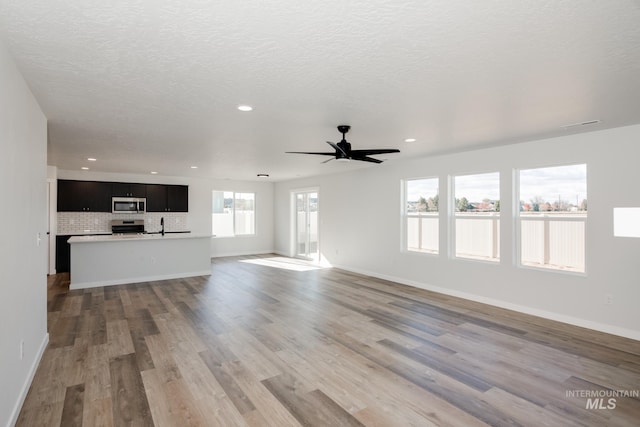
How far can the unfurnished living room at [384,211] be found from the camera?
199cm

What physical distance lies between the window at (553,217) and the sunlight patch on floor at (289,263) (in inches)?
189

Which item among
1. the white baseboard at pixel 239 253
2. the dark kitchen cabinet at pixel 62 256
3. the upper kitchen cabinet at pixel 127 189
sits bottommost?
the white baseboard at pixel 239 253

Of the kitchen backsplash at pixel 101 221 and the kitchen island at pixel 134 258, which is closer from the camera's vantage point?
the kitchen island at pixel 134 258

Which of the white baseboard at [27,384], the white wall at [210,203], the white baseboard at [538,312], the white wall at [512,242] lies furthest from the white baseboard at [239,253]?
the white baseboard at [27,384]

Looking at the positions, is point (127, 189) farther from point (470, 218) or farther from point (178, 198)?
point (470, 218)

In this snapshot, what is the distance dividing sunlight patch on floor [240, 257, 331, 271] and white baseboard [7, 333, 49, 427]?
5.22 meters

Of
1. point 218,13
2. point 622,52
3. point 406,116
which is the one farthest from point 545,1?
point 406,116

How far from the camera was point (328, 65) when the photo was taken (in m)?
2.35

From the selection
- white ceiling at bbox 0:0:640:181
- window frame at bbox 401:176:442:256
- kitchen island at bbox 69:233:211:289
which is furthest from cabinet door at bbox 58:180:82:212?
window frame at bbox 401:176:442:256

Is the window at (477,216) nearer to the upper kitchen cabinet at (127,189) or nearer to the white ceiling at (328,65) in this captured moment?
the white ceiling at (328,65)

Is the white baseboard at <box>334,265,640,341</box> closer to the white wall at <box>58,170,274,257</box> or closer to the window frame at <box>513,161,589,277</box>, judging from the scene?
the window frame at <box>513,161,589,277</box>

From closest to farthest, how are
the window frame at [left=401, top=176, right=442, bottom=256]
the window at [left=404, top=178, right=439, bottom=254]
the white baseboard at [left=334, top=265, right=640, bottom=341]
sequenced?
the white baseboard at [left=334, top=265, right=640, bottom=341] < the window frame at [left=401, top=176, right=442, bottom=256] < the window at [left=404, top=178, right=439, bottom=254]

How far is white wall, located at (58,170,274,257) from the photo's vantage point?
28.7 ft

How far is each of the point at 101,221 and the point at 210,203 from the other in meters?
2.75
